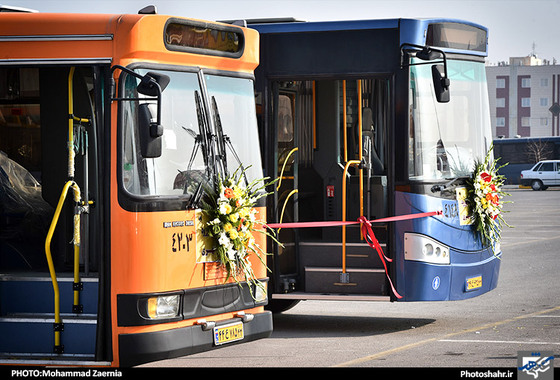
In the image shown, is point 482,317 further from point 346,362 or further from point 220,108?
point 220,108

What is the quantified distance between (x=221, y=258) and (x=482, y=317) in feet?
17.4

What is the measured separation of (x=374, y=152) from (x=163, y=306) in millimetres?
5133

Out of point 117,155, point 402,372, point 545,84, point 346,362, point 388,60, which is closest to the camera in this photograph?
point 117,155

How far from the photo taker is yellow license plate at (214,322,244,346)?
816 cm

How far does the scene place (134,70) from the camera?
7777 millimetres

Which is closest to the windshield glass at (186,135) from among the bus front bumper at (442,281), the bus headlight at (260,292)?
the bus headlight at (260,292)

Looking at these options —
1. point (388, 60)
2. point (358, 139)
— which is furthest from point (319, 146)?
point (388, 60)

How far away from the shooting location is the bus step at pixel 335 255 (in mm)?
11555

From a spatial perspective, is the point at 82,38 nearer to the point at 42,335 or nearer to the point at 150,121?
the point at 150,121

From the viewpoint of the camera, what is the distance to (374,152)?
40.2 ft
